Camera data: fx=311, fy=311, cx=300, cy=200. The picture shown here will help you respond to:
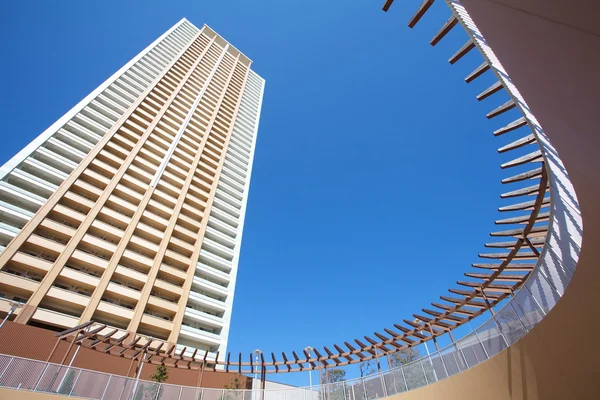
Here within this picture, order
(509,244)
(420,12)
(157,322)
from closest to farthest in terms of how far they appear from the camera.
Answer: (420,12) → (509,244) → (157,322)

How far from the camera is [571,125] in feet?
12.6

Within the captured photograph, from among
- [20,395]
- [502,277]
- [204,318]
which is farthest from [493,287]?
[204,318]

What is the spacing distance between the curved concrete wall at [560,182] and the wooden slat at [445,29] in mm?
2857

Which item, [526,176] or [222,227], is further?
[222,227]

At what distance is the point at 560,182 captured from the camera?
706 cm

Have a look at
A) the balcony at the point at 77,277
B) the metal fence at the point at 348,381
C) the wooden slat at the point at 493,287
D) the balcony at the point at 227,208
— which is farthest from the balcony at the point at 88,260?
the wooden slat at the point at 493,287

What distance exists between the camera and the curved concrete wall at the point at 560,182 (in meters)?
2.99

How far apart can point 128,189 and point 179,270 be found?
11680mm

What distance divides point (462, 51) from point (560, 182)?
3.73 m

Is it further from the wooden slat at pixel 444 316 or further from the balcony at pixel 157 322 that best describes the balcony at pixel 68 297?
the wooden slat at pixel 444 316

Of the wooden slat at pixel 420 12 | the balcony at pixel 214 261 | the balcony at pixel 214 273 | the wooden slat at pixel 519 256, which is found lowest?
the wooden slat at pixel 519 256

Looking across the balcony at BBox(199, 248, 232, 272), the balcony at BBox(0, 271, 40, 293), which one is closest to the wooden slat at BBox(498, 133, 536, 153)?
the balcony at BBox(0, 271, 40, 293)

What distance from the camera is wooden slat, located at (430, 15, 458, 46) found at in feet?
20.8

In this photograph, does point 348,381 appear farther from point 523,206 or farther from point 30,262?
point 30,262
